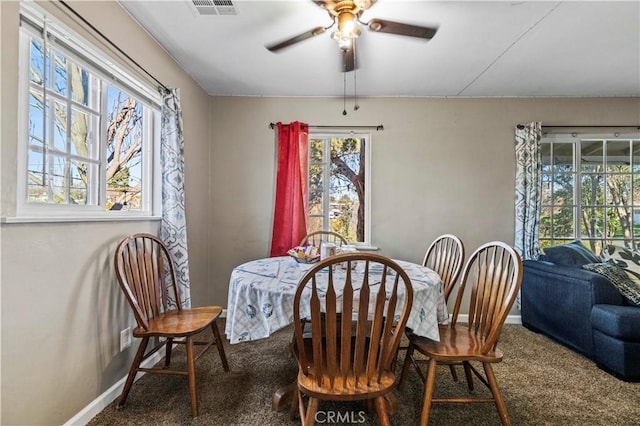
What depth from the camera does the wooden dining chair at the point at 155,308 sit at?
157 cm

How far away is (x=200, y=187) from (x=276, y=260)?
1.37 metres

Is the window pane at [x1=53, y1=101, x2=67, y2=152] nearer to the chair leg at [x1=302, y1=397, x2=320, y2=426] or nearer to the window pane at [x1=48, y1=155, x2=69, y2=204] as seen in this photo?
the window pane at [x1=48, y1=155, x2=69, y2=204]

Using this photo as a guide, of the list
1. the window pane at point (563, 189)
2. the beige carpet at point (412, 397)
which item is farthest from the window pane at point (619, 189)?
the beige carpet at point (412, 397)

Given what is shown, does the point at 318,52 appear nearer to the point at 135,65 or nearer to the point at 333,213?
the point at 135,65

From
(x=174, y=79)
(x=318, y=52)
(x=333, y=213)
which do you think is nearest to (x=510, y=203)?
(x=333, y=213)

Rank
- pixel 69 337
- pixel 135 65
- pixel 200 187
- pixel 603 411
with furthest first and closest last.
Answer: pixel 200 187, pixel 135 65, pixel 603 411, pixel 69 337

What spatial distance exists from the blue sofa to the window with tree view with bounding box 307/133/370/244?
5.66ft

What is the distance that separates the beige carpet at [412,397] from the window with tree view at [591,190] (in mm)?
1463

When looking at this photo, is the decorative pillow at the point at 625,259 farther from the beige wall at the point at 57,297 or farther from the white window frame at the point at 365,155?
the beige wall at the point at 57,297

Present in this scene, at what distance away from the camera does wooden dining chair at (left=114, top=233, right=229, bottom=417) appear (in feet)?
5.15

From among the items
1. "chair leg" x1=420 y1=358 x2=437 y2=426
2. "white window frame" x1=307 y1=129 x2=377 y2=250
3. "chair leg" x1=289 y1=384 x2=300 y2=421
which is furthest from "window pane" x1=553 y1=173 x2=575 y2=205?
"chair leg" x1=289 y1=384 x2=300 y2=421

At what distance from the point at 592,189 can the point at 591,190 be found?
1 cm

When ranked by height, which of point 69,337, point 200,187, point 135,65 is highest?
point 135,65

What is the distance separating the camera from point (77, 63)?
1.54m
